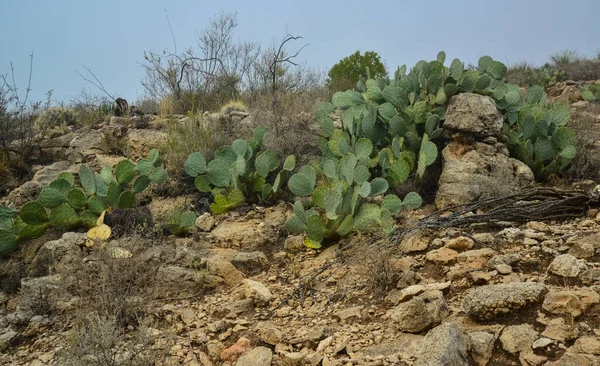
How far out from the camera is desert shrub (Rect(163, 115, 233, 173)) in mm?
6117

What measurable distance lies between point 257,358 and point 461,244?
5.17 feet

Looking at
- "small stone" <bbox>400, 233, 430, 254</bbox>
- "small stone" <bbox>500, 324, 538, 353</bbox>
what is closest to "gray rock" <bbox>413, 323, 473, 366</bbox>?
"small stone" <bbox>500, 324, 538, 353</bbox>

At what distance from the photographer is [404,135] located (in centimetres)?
545

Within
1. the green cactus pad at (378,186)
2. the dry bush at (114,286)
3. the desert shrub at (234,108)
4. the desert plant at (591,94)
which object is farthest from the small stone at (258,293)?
the desert plant at (591,94)

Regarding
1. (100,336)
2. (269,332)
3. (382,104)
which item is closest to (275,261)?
(269,332)

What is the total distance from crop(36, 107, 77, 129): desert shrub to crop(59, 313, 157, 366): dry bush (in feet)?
18.9

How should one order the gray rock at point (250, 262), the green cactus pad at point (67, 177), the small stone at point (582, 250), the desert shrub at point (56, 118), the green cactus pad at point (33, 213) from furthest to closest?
1. the desert shrub at point (56, 118)
2. the green cactus pad at point (67, 177)
3. the green cactus pad at point (33, 213)
4. the gray rock at point (250, 262)
5. the small stone at point (582, 250)

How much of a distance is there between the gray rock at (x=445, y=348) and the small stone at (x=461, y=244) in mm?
1209

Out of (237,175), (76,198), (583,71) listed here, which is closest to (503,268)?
(237,175)

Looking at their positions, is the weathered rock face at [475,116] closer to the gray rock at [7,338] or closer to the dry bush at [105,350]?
the dry bush at [105,350]

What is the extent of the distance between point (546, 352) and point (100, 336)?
2185mm

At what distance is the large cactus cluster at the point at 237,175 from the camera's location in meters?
5.38

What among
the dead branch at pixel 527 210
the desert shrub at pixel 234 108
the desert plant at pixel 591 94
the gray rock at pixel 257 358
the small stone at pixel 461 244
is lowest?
the gray rock at pixel 257 358

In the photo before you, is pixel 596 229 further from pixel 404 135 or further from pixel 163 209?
pixel 163 209
